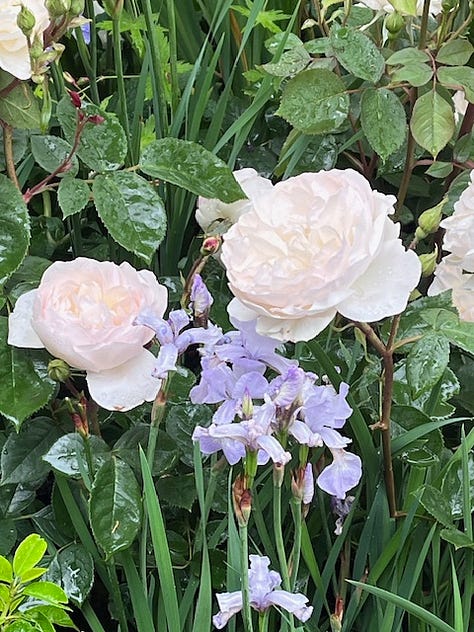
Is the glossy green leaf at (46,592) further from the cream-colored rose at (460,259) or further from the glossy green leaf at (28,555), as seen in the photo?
the cream-colored rose at (460,259)

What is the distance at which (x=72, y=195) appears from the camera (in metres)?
0.72

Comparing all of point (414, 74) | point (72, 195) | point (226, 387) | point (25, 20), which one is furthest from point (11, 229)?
point (414, 74)

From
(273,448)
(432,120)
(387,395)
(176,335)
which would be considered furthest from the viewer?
(432,120)

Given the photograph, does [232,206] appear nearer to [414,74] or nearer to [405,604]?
[414,74]

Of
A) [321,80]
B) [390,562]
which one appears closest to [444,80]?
[321,80]

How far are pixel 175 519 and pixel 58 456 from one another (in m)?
0.17

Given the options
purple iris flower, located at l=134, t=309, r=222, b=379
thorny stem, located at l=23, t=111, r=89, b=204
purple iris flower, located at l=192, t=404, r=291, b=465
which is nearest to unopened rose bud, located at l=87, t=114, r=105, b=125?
thorny stem, located at l=23, t=111, r=89, b=204

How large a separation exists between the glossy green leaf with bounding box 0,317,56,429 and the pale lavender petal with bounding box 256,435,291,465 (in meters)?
0.25

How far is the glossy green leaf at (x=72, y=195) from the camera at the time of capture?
0.70 m

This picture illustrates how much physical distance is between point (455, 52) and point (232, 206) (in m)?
0.25

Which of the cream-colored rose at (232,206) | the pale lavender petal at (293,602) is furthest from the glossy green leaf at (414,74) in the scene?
the pale lavender petal at (293,602)

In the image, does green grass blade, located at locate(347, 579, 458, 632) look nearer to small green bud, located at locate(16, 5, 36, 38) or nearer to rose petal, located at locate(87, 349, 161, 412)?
rose petal, located at locate(87, 349, 161, 412)

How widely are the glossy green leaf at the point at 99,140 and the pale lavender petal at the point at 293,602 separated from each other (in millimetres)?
385

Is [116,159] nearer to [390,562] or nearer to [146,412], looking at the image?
[146,412]
